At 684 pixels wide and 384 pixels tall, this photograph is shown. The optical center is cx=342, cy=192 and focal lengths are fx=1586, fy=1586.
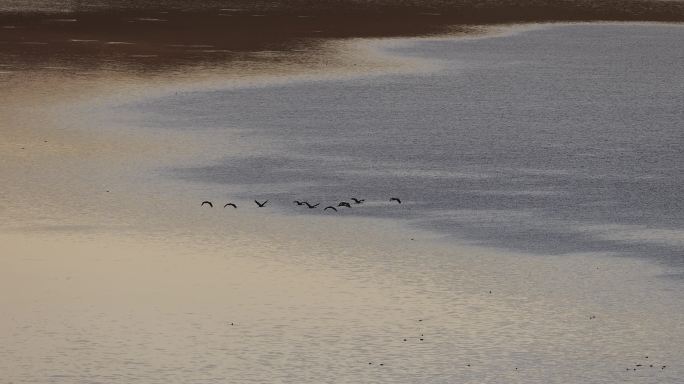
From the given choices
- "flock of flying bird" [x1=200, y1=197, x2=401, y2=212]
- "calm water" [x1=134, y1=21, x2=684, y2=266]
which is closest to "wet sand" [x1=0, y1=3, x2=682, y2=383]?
"flock of flying bird" [x1=200, y1=197, x2=401, y2=212]

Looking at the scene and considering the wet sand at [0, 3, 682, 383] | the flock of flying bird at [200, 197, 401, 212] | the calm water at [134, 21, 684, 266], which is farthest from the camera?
the flock of flying bird at [200, 197, 401, 212]

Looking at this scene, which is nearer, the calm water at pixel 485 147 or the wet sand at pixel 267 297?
the wet sand at pixel 267 297

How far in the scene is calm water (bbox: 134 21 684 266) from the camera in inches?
513

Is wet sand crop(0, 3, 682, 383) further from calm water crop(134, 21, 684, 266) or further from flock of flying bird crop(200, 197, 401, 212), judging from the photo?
calm water crop(134, 21, 684, 266)

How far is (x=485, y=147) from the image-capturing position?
17141 millimetres

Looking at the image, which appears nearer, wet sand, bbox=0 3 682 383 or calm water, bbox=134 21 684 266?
wet sand, bbox=0 3 682 383

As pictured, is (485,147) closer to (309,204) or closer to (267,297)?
(309,204)

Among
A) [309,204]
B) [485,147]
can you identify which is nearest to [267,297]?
[309,204]

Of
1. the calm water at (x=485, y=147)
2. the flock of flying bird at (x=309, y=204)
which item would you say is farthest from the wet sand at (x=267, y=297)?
the calm water at (x=485, y=147)

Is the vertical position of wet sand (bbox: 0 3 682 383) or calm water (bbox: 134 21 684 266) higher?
wet sand (bbox: 0 3 682 383)

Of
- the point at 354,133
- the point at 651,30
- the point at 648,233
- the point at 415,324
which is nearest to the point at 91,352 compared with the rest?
the point at 415,324

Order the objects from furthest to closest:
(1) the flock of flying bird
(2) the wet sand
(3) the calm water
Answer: (1) the flock of flying bird → (3) the calm water → (2) the wet sand

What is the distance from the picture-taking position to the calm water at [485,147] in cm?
1304

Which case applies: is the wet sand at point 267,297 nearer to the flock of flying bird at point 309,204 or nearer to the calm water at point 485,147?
the flock of flying bird at point 309,204
